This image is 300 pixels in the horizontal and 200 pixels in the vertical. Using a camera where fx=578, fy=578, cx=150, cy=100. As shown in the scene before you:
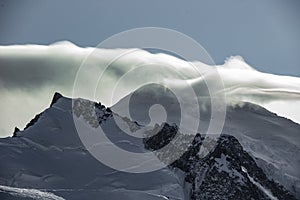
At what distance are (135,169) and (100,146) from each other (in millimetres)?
22174

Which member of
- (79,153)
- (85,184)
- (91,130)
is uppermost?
(91,130)

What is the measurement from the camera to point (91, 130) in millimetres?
180250

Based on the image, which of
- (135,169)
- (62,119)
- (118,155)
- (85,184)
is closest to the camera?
(85,184)

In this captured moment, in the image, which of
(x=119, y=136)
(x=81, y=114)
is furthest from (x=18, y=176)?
(x=81, y=114)

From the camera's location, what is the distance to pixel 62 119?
617 feet

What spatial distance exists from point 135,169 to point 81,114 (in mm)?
56815

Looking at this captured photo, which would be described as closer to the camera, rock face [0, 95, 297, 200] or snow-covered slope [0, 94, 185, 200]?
rock face [0, 95, 297, 200]

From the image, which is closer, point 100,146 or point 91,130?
point 100,146

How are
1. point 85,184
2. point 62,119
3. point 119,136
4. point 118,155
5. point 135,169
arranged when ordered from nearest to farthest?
point 85,184
point 135,169
point 118,155
point 119,136
point 62,119

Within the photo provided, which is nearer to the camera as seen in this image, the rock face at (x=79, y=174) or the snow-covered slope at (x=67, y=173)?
the rock face at (x=79, y=174)

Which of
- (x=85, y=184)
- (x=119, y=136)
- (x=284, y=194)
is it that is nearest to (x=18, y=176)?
(x=85, y=184)

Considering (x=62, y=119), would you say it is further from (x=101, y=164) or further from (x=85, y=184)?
(x=85, y=184)

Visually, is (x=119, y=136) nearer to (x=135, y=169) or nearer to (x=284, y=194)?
(x=135, y=169)

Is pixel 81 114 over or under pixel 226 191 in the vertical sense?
over
